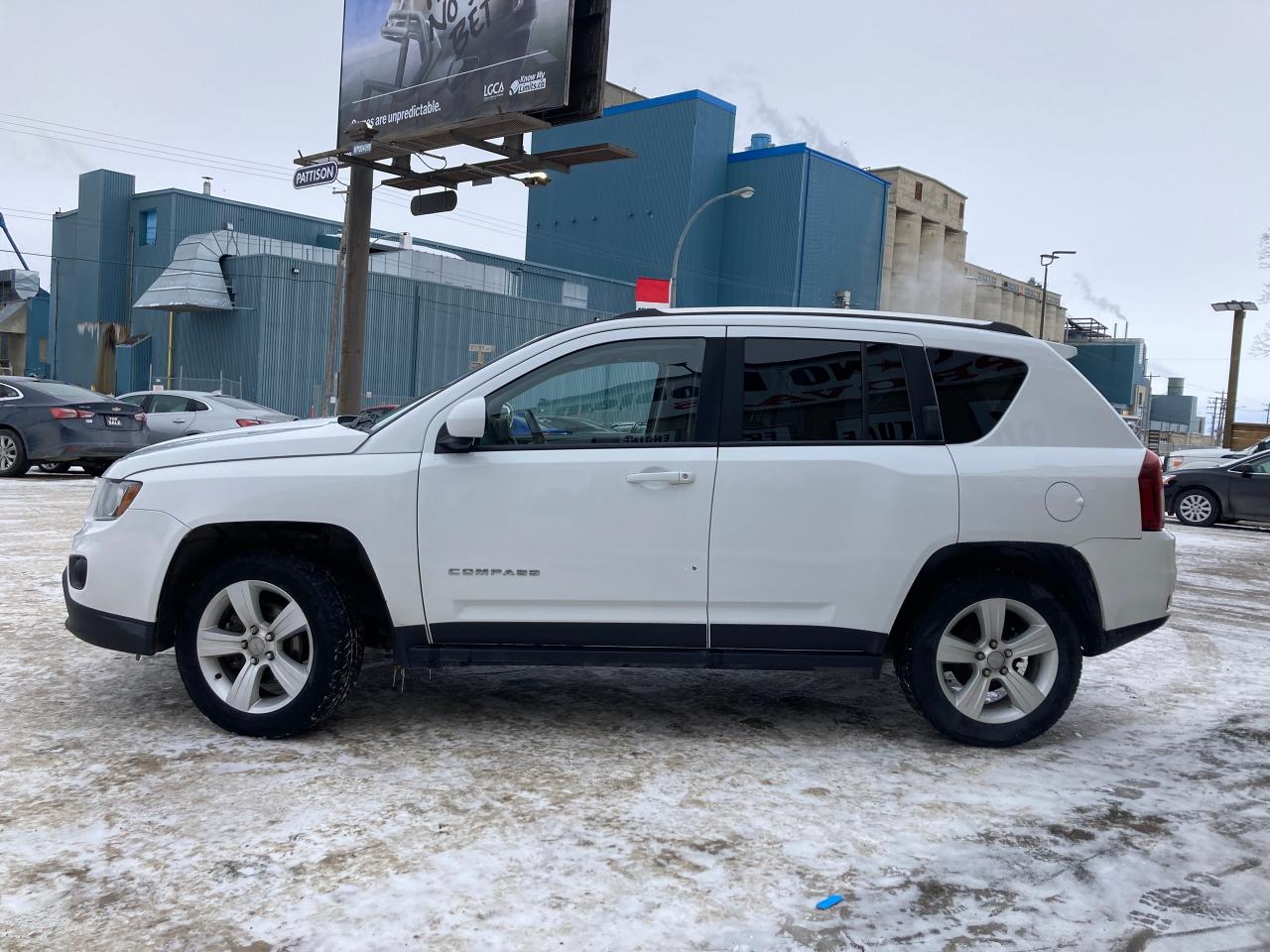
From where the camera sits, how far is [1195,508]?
16891 mm

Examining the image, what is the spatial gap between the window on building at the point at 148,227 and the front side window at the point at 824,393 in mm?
43006

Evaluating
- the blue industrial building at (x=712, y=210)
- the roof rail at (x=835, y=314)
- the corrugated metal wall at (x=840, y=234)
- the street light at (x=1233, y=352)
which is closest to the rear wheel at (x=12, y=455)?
the roof rail at (x=835, y=314)

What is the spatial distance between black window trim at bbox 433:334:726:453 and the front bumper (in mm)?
1399

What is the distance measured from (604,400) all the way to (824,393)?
916 mm

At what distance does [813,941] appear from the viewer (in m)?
2.88

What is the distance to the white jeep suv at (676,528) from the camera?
432 cm

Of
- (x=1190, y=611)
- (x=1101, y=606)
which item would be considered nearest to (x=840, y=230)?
(x=1190, y=611)

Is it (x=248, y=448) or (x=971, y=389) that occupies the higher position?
(x=971, y=389)

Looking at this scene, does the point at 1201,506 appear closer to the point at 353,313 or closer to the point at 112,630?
the point at 353,313

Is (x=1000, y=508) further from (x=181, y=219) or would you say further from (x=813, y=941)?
(x=181, y=219)

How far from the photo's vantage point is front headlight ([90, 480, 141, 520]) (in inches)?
176

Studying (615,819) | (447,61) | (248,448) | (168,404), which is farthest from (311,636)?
(447,61)

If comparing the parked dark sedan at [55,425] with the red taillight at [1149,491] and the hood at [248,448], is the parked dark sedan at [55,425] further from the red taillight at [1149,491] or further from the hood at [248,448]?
the red taillight at [1149,491]

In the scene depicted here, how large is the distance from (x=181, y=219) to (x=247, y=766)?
41.6m
